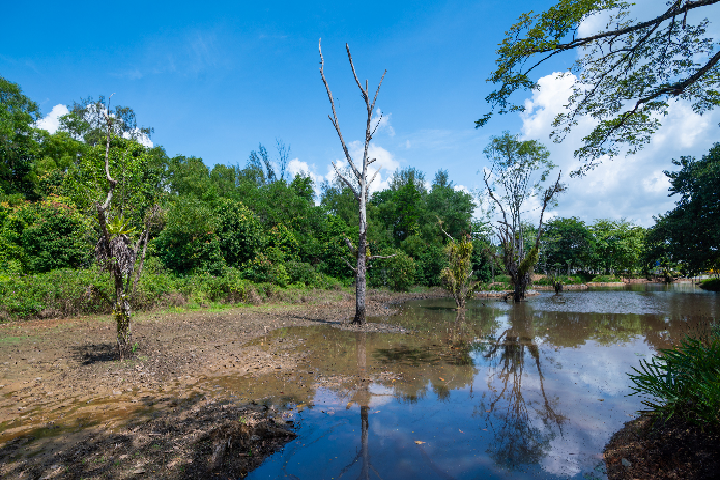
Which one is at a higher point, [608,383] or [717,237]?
[717,237]

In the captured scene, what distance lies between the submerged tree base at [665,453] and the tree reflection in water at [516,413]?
692 millimetres

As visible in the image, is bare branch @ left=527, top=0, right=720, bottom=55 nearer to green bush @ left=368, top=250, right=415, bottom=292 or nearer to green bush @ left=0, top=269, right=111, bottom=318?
green bush @ left=0, top=269, right=111, bottom=318

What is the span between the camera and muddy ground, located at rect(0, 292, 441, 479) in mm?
3668

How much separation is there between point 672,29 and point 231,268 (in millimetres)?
18422

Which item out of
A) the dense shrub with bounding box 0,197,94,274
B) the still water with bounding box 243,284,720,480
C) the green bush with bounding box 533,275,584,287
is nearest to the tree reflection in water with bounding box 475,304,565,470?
the still water with bounding box 243,284,720,480

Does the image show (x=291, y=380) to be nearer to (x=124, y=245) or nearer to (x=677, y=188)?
(x=124, y=245)

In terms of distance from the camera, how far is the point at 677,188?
24.4 meters

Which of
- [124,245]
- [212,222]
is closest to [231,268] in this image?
[212,222]

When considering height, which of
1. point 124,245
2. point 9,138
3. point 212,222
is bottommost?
point 124,245

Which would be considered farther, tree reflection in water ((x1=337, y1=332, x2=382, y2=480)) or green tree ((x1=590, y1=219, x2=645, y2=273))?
green tree ((x1=590, y1=219, x2=645, y2=273))

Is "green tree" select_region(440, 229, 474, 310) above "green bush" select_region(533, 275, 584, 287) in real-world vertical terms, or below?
above

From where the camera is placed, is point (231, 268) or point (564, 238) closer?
point (231, 268)

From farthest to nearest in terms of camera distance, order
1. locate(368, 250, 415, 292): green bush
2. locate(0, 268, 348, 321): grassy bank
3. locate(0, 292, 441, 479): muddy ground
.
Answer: locate(368, 250, 415, 292): green bush
locate(0, 268, 348, 321): grassy bank
locate(0, 292, 441, 479): muddy ground

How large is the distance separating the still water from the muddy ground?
1.50 ft
